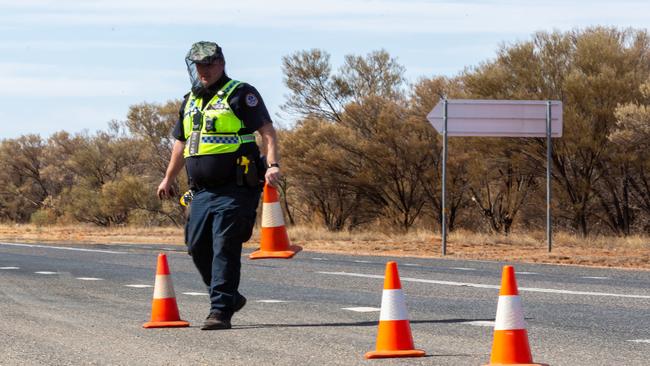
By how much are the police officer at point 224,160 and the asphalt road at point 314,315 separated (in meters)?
0.47

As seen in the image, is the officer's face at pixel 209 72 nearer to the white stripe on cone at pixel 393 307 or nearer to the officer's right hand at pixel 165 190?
the officer's right hand at pixel 165 190

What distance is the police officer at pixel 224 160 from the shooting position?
8.67 metres

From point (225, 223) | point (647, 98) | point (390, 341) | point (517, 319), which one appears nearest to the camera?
point (517, 319)

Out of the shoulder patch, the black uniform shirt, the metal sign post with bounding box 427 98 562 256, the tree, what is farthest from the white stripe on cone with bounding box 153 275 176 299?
the tree

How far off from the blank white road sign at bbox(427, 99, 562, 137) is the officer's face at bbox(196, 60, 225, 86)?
13813 mm

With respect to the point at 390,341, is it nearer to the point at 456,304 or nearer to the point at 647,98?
the point at 456,304

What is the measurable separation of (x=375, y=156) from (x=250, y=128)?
26.2 metres

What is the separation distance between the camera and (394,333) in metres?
7.23

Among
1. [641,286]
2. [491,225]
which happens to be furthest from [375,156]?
[641,286]

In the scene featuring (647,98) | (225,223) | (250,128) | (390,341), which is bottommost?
(390,341)

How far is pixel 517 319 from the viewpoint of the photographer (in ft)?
21.6

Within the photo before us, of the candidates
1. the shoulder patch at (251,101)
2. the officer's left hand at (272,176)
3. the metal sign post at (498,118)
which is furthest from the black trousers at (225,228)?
the metal sign post at (498,118)

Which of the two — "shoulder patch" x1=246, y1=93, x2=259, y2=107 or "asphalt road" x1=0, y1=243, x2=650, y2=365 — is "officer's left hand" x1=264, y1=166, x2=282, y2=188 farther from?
"asphalt road" x1=0, y1=243, x2=650, y2=365

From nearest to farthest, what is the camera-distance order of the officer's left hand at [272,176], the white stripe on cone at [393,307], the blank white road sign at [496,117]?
the white stripe on cone at [393,307] < the officer's left hand at [272,176] < the blank white road sign at [496,117]
